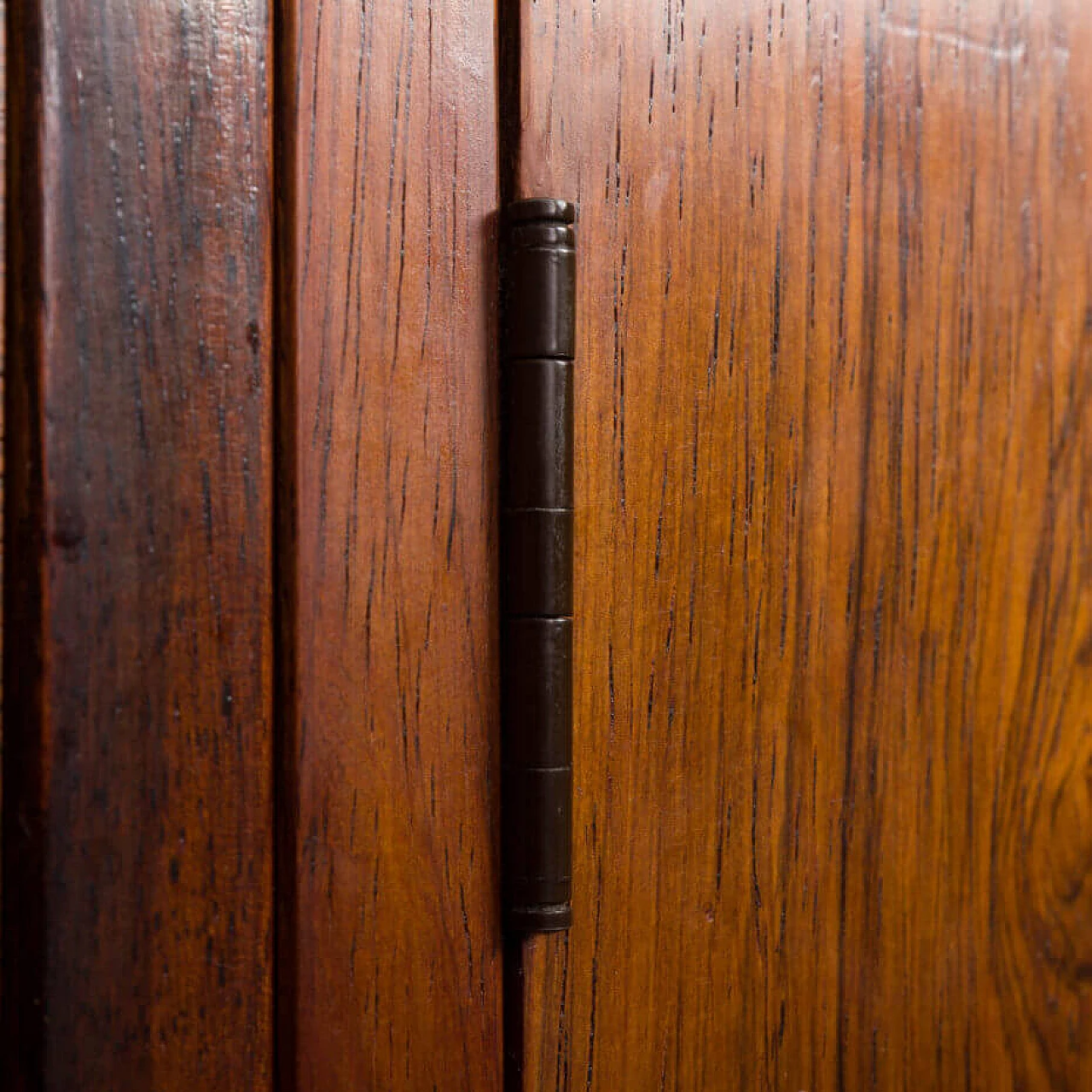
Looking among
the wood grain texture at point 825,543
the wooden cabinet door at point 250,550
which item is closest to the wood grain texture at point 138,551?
the wooden cabinet door at point 250,550

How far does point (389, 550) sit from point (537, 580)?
0.05m

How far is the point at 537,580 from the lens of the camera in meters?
0.38

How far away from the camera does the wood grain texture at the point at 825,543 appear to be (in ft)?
1.31

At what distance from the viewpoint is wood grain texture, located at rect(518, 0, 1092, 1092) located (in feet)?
1.31

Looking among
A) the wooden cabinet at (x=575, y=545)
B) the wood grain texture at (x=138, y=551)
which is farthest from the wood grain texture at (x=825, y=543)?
the wood grain texture at (x=138, y=551)

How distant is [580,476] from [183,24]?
0.20m

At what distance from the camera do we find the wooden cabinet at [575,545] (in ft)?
1.08

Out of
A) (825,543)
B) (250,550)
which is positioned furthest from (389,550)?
(825,543)

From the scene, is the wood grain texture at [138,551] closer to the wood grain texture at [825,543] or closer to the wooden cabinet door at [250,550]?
the wooden cabinet door at [250,550]

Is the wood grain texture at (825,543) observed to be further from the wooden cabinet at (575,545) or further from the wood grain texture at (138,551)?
the wood grain texture at (138,551)

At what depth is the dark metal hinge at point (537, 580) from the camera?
38 centimetres

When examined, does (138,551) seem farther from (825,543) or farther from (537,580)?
(825,543)

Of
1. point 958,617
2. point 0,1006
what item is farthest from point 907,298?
point 0,1006

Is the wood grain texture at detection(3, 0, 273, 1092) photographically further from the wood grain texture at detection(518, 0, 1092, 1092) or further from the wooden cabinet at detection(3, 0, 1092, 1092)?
the wood grain texture at detection(518, 0, 1092, 1092)
